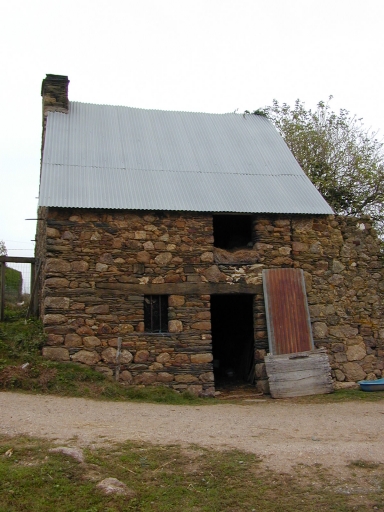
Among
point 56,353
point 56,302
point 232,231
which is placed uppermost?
Result: point 232,231

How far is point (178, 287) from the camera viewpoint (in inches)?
434

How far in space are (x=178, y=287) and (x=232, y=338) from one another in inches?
145

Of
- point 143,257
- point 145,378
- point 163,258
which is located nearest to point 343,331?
point 163,258

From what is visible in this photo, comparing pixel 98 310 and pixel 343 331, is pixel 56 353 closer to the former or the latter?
pixel 98 310

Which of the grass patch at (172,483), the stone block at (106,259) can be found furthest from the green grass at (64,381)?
the grass patch at (172,483)

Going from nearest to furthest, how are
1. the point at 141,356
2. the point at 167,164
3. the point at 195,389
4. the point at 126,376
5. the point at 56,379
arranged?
the point at 56,379 < the point at 126,376 < the point at 141,356 < the point at 195,389 < the point at 167,164

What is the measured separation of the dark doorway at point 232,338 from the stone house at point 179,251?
0.07 meters

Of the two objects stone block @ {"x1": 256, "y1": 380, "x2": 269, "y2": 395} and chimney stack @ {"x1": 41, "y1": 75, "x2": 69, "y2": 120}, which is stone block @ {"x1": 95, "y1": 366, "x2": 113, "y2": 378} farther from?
chimney stack @ {"x1": 41, "y1": 75, "x2": 69, "y2": 120}

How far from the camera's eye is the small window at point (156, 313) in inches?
432

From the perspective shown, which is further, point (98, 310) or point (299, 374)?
point (299, 374)

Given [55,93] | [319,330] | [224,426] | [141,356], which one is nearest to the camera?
[224,426]

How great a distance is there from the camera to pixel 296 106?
2269cm

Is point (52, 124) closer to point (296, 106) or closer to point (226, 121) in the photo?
point (226, 121)

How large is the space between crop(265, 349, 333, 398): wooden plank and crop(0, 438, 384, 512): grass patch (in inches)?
183
